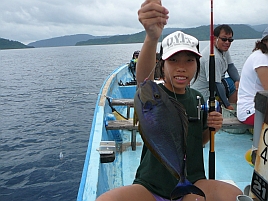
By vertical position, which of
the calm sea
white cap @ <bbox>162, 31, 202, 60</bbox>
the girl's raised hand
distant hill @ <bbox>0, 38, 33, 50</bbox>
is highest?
distant hill @ <bbox>0, 38, 33, 50</bbox>

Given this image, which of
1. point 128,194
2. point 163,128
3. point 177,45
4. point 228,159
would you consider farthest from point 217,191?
point 228,159

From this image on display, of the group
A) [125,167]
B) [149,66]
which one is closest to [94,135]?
[125,167]

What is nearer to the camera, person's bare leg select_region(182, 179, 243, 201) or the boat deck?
person's bare leg select_region(182, 179, 243, 201)

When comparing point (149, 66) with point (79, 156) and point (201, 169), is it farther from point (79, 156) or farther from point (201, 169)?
point (79, 156)

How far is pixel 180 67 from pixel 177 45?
0.56 feet

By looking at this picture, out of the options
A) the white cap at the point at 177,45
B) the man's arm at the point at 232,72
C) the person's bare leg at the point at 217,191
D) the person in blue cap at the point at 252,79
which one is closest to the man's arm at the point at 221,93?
the person in blue cap at the point at 252,79

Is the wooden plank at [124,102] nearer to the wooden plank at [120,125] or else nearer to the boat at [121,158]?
the boat at [121,158]

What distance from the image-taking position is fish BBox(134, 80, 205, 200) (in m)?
1.61

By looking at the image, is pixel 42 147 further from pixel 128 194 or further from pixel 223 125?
pixel 128 194

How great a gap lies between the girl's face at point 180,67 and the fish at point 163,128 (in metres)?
0.52

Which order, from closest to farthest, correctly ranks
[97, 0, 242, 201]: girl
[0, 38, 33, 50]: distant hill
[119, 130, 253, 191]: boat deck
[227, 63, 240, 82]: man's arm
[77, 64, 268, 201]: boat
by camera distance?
[97, 0, 242, 201]: girl, [77, 64, 268, 201]: boat, [119, 130, 253, 191]: boat deck, [227, 63, 240, 82]: man's arm, [0, 38, 33, 50]: distant hill

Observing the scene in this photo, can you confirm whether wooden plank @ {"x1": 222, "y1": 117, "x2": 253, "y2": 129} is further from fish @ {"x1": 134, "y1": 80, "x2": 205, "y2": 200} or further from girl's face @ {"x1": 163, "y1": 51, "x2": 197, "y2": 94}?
fish @ {"x1": 134, "y1": 80, "x2": 205, "y2": 200}

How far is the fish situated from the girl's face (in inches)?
20.4

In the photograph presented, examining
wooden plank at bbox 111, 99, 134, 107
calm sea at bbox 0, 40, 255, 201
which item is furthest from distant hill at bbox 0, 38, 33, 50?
wooden plank at bbox 111, 99, 134, 107
